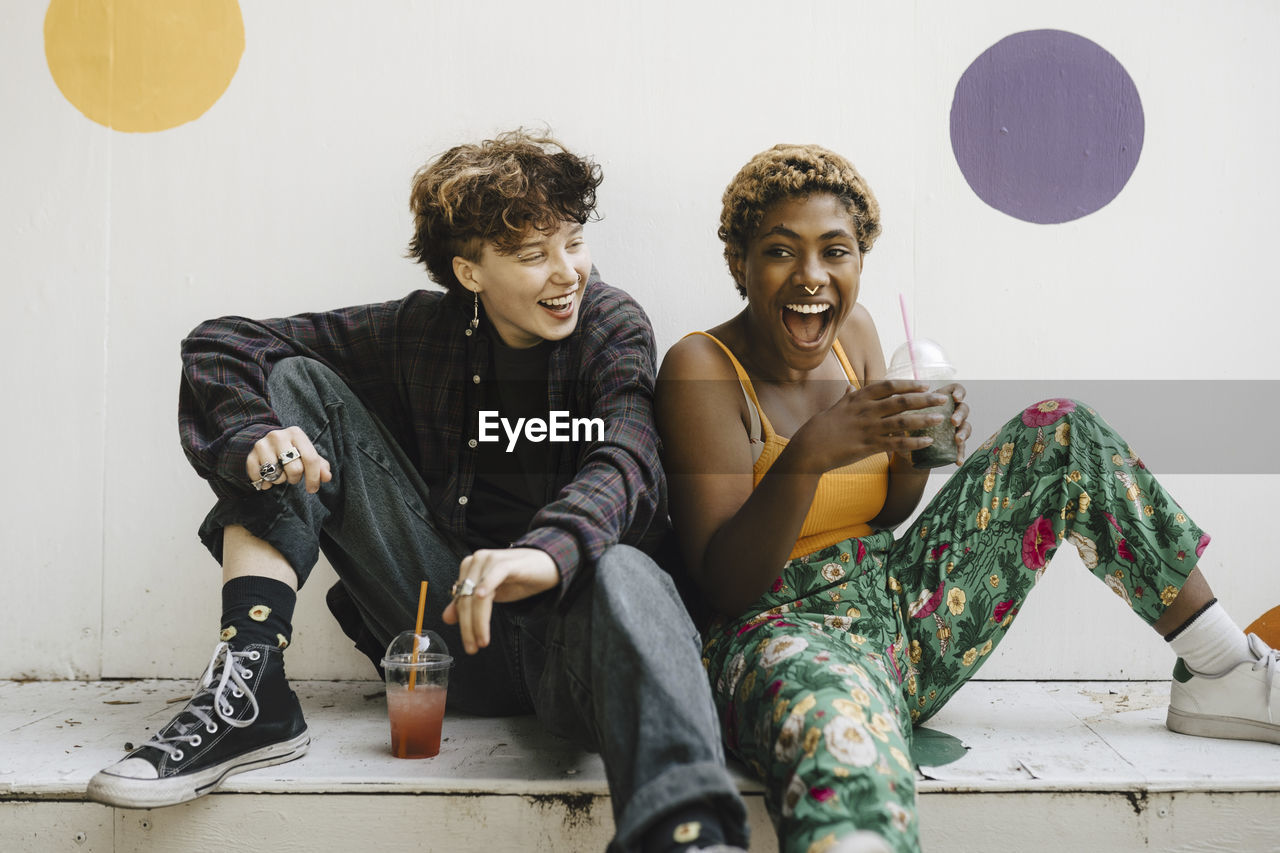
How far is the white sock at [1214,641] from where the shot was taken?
1.71 metres

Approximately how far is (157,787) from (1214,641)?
1.76 metres

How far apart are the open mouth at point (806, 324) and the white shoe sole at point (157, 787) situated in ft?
3.73

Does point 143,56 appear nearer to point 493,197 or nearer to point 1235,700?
point 493,197

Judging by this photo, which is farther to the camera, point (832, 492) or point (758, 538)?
point (832, 492)

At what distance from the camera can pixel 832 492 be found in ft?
5.56

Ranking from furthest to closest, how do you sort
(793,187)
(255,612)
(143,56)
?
(143,56) → (793,187) → (255,612)

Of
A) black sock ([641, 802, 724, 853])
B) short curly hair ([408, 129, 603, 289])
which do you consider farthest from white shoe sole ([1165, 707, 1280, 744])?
short curly hair ([408, 129, 603, 289])

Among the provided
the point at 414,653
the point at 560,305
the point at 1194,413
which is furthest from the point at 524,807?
the point at 1194,413

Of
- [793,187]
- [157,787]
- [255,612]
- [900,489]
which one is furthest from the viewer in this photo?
[900,489]

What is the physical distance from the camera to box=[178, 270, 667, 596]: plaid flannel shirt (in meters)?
1.56

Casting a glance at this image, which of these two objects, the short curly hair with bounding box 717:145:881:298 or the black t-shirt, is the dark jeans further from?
the short curly hair with bounding box 717:145:881:298

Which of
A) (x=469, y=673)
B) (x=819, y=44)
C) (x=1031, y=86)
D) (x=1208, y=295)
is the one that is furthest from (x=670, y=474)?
(x=1208, y=295)

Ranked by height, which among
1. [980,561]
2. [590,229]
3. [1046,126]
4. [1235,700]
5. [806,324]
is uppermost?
[1046,126]
